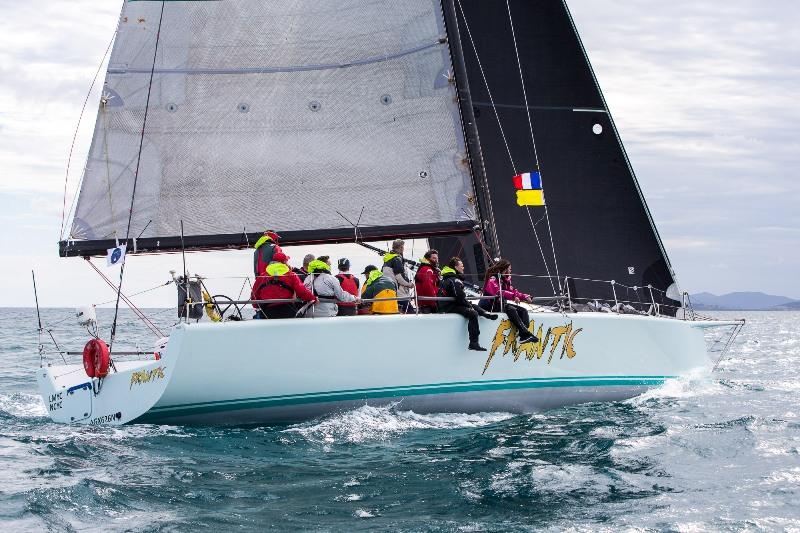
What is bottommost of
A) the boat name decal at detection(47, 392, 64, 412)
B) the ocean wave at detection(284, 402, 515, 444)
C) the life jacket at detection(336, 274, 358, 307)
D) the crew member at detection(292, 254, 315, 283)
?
the ocean wave at detection(284, 402, 515, 444)

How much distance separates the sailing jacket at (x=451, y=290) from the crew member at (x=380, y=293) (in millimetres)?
480

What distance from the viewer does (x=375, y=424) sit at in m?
9.64

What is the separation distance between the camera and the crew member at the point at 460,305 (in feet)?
33.4

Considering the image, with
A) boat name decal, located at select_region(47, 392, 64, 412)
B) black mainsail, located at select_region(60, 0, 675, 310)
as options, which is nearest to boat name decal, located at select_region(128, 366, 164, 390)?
boat name decal, located at select_region(47, 392, 64, 412)

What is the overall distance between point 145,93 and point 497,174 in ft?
16.5

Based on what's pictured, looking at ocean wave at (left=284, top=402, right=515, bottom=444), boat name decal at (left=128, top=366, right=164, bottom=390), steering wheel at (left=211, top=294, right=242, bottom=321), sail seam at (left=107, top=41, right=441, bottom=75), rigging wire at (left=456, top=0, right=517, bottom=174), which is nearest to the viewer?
ocean wave at (left=284, top=402, right=515, bottom=444)

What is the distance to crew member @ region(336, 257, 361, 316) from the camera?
10445 mm

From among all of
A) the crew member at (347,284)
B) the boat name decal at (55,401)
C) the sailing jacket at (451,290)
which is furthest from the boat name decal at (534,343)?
the boat name decal at (55,401)

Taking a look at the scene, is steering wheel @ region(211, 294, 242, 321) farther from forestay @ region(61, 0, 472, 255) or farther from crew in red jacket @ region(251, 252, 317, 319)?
forestay @ region(61, 0, 472, 255)

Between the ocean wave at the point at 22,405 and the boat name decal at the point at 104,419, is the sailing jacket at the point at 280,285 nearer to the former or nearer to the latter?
the boat name decal at the point at 104,419

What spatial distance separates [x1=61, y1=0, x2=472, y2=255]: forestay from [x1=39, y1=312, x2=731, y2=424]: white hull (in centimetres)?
178

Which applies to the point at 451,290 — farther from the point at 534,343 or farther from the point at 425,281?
the point at 534,343

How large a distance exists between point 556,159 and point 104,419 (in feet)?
22.7

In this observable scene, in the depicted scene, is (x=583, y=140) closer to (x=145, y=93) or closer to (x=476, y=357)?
(x=476, y=357)
